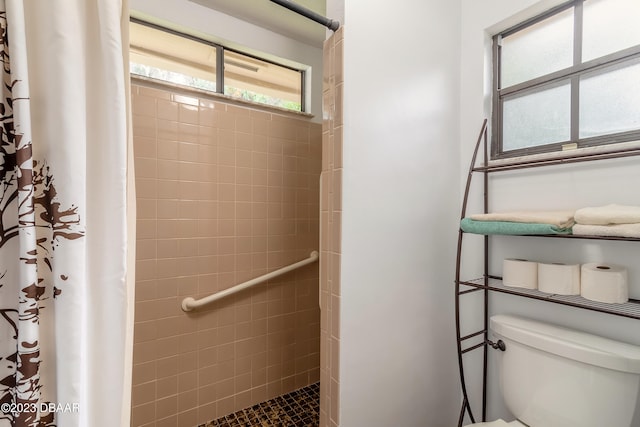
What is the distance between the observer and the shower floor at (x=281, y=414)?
5.38 feet

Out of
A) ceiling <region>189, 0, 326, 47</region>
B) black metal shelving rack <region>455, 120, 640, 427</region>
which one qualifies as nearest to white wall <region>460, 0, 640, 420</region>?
black metal shelving rack <region>455, 120, 640, 427</region>

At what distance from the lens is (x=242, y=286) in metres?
1.70

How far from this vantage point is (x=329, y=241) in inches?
42.9

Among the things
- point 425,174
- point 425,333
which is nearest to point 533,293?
point 425,333

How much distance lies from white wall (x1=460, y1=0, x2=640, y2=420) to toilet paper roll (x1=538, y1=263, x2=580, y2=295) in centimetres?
13

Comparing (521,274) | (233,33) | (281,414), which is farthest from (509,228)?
(233,33)

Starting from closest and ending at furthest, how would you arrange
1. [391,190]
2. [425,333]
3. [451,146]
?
[391,190] → [425,333] → [451,146]

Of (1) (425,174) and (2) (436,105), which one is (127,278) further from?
(2) (436,105)

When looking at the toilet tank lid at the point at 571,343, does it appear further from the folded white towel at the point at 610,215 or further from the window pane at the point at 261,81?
the window pane at the point at 261,81

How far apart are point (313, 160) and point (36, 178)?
61.3 inches

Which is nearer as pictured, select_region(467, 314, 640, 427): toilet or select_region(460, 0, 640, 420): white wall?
select_region(467, 314, 640, 427): toilet

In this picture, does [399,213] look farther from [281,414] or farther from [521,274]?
[281,414]

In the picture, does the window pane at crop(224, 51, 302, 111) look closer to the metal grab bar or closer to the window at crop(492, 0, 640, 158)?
the metal grab bar

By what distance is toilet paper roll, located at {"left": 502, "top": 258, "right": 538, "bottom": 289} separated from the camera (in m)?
1.09
